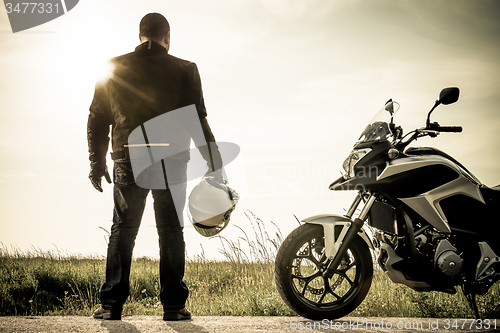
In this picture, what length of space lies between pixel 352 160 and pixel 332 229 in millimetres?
525

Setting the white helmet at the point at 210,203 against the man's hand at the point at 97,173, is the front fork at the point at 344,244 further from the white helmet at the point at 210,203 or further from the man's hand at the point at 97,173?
the man's hand at the point at 97,173

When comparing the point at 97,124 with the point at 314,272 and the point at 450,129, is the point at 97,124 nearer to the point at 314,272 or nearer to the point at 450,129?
the point at 314,272

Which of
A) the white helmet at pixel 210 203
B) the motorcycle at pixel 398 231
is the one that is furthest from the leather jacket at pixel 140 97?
the motorcycle at pixel 398 231

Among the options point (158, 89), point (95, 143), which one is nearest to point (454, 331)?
point (158, 89)

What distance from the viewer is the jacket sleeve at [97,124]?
3.29m

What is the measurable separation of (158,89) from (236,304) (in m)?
1.97

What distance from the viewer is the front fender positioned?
9.56 feet

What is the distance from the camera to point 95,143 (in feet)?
10.8

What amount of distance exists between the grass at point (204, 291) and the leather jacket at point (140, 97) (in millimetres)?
1391

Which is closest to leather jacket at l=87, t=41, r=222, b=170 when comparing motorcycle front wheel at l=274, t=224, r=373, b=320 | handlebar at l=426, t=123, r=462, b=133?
motorcycle front wheel at l=274, t=224, r=373, b=320

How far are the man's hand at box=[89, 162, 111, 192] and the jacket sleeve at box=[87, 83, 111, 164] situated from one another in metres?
0.03

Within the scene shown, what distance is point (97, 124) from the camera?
3.31 m

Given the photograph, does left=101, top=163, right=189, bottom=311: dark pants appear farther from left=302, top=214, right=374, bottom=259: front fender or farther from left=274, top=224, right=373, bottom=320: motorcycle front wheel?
left=302, top=214, right=374, bottom=259: front fender

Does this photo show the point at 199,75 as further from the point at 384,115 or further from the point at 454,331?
the point at 454,331
